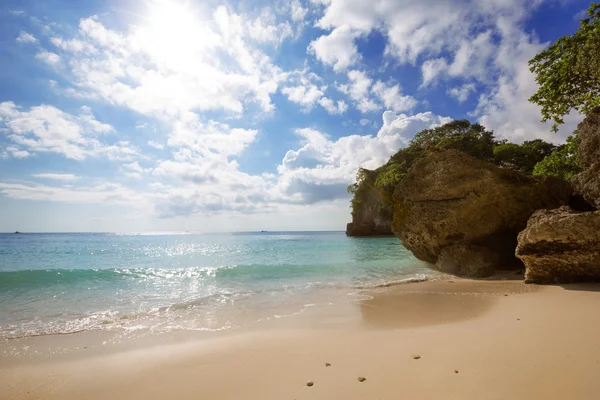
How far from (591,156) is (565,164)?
599 centimetres

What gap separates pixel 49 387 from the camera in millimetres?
3729

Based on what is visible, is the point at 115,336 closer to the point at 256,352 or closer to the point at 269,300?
the point at 256,352

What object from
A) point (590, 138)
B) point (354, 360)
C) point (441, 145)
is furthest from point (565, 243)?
point (441, 145)

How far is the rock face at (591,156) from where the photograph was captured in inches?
361

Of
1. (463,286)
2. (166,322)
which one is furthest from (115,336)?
(463,286)

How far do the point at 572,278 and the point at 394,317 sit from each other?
6.01m

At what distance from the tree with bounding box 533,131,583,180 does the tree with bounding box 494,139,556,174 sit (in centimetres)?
1423

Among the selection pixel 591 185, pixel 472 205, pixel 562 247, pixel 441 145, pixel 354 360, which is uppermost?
pixel 441 145

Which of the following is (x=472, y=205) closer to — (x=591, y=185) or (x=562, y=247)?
(x=591, y=185)

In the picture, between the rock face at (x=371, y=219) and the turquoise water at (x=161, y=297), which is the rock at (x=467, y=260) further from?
the rock face at (x=371, y=219)

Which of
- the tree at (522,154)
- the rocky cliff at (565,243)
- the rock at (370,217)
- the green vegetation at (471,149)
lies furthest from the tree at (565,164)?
the rock at (370,217)

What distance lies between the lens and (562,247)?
756 cm

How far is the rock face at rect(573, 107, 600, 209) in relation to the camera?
30.1 ft

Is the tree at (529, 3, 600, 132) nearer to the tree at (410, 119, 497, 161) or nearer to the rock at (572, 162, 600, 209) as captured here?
the rock at (572, 162, 600, 209)
